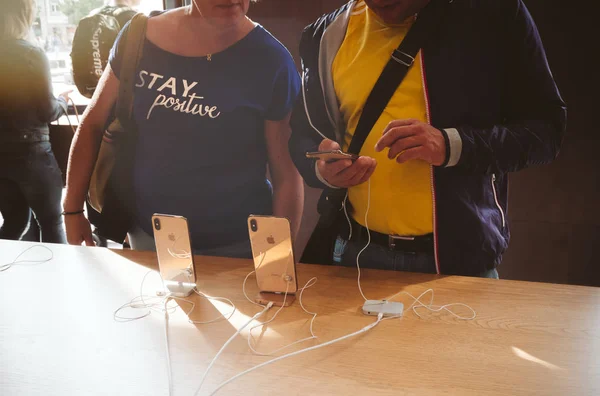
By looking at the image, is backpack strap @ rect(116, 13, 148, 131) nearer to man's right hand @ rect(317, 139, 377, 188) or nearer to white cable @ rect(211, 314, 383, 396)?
man's right hand @ rect(317, 139, 377, 188)

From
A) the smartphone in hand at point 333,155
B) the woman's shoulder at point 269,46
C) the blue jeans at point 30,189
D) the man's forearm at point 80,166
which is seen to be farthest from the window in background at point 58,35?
the smartphone in hand at point 333,155

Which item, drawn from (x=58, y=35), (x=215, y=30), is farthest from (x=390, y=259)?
(x=58, y=35)

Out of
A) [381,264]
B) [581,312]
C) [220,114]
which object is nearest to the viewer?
[581,312]

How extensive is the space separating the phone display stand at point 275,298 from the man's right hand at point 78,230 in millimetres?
824

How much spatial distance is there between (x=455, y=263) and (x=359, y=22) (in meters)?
0.74

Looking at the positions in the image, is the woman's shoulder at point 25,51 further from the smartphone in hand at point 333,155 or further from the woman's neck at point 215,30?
the smartphone in hand at point 333,155

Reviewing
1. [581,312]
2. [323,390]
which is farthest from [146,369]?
[581,312]

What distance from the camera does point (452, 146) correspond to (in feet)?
4.08

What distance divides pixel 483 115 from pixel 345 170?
402 millimetres

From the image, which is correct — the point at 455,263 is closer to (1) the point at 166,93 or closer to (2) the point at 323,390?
(2) the point at 323,390

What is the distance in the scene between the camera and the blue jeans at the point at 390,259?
141 centimetres

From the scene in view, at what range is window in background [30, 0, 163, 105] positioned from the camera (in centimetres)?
231

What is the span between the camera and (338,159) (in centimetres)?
132

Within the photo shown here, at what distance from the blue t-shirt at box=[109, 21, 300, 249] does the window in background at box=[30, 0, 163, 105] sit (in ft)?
2.54
